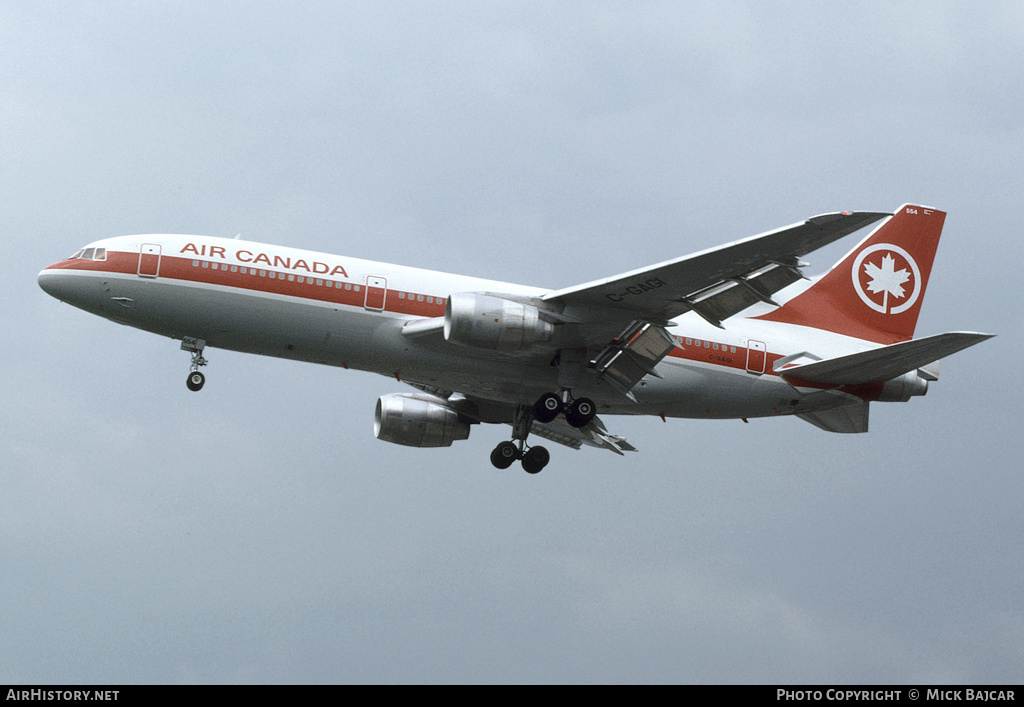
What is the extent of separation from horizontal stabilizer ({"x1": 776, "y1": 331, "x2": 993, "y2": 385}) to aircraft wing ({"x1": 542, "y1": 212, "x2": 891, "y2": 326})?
15.2 feet

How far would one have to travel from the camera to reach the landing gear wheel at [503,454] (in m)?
39.0

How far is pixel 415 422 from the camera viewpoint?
41.2 meters

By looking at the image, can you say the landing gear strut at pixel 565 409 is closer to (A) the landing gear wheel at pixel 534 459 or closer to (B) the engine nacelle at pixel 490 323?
(B) the engine nacelle at pixel 490 323

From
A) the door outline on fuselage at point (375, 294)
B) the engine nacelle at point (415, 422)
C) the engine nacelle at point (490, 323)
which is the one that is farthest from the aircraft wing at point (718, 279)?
the engine nacelle at point (415, 422)

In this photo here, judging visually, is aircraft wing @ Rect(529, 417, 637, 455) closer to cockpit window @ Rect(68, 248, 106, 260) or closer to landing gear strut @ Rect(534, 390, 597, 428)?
landing gear strut @ Rect(534, 390, 597, 428)

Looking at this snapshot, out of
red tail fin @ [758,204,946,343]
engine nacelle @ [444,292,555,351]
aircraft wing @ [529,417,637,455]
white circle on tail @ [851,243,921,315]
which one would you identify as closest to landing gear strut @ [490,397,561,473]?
aircraft wing @ [529,417,637,455]

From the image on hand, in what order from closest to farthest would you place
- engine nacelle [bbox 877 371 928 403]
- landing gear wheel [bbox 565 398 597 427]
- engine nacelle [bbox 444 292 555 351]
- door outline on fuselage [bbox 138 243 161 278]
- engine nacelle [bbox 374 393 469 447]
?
engine nacelle [bbox 444 292 555 351] < door outline on fuselage [bbox 138 243 161 278] < landing gear wheel [bbox 565 398 597 427] < engine nacelle [bbox 877 371 928 403] < engine nacelle [bbox 374 393 469 447]

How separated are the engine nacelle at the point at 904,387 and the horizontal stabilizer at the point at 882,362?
570 mm

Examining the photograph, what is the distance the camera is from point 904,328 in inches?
1578

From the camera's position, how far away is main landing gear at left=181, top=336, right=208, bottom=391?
112 feet
